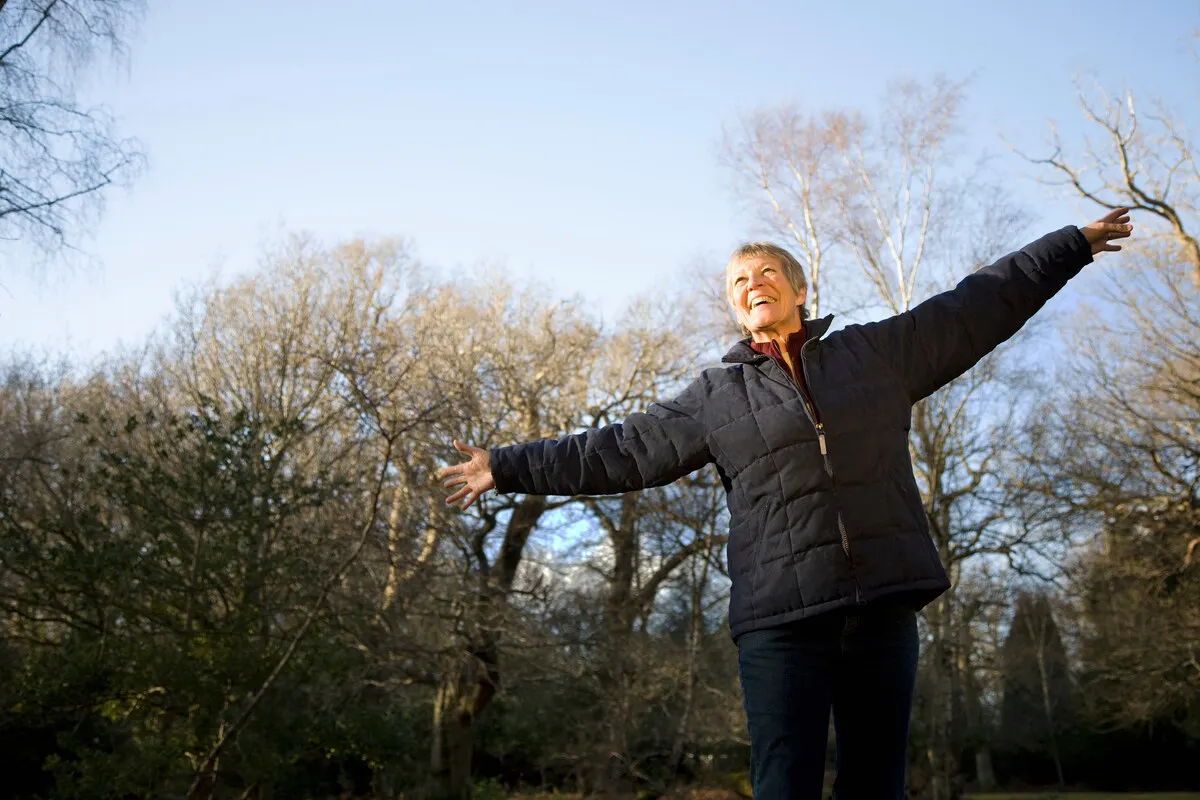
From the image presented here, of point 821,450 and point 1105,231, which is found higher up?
point 1105,231

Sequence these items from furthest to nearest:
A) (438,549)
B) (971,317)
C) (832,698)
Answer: (438,549)
(971,317)
(832,698)

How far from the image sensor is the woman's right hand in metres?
2.61

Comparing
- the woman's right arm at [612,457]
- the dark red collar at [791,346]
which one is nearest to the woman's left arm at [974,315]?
the dark red collar at [791,346]

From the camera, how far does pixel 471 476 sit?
2.65 meters

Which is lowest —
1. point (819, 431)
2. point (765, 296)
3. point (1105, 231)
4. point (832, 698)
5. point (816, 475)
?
point (832, 698)

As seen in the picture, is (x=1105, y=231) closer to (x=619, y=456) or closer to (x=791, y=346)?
(x=791, y=346)

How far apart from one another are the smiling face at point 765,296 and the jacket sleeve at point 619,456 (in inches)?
8.1

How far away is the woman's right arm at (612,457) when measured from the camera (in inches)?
98.8

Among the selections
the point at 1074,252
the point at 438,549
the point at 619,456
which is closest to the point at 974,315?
the point at 1074,252

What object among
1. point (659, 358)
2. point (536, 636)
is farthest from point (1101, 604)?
point (536, 636)

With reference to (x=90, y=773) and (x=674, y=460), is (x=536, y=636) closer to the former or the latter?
(x=90, y=773)

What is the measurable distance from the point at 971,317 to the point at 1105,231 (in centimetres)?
48

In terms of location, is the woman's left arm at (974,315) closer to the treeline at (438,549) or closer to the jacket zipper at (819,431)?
the jacket zipper at (819,431)

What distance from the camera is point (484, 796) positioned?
529 inches
